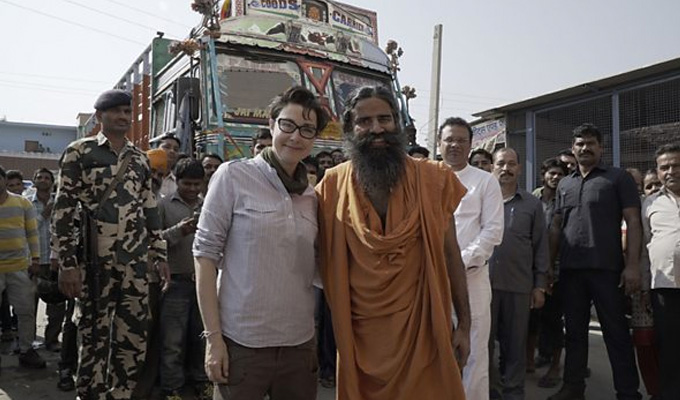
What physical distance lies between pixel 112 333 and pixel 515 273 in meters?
2.71

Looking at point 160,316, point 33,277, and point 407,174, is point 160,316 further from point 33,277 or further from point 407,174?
point 407,174

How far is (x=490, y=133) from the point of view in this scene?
10.1 meters

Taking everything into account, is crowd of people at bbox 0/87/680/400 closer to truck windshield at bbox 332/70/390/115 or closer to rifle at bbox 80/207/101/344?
rifle at bbox 80/207/101/344

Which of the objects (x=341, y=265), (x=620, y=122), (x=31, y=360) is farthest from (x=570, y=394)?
(x=620, y=122)

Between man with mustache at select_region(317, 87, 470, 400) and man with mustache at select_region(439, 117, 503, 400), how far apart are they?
0.90 metres

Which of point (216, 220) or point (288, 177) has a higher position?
point (288, 177)

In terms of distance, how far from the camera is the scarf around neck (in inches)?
76.4

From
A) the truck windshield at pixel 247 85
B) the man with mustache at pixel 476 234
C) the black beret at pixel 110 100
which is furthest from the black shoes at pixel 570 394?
the truck windshield at pixel 247 85

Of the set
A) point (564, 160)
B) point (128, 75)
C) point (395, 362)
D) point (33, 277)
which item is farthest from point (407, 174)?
point (128, 75)

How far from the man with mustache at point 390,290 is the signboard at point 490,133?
7.93 meters

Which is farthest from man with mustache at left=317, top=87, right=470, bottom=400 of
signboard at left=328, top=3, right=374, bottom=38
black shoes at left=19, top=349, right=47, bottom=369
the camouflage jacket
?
signboard at left=328, top=3, right=374, bottom=38

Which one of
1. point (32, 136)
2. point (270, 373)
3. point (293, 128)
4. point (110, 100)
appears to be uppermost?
point (32, 136)

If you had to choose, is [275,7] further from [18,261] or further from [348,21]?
[18,261]

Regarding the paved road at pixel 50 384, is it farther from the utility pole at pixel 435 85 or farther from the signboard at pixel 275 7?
the utility pole at pixel 435 85
